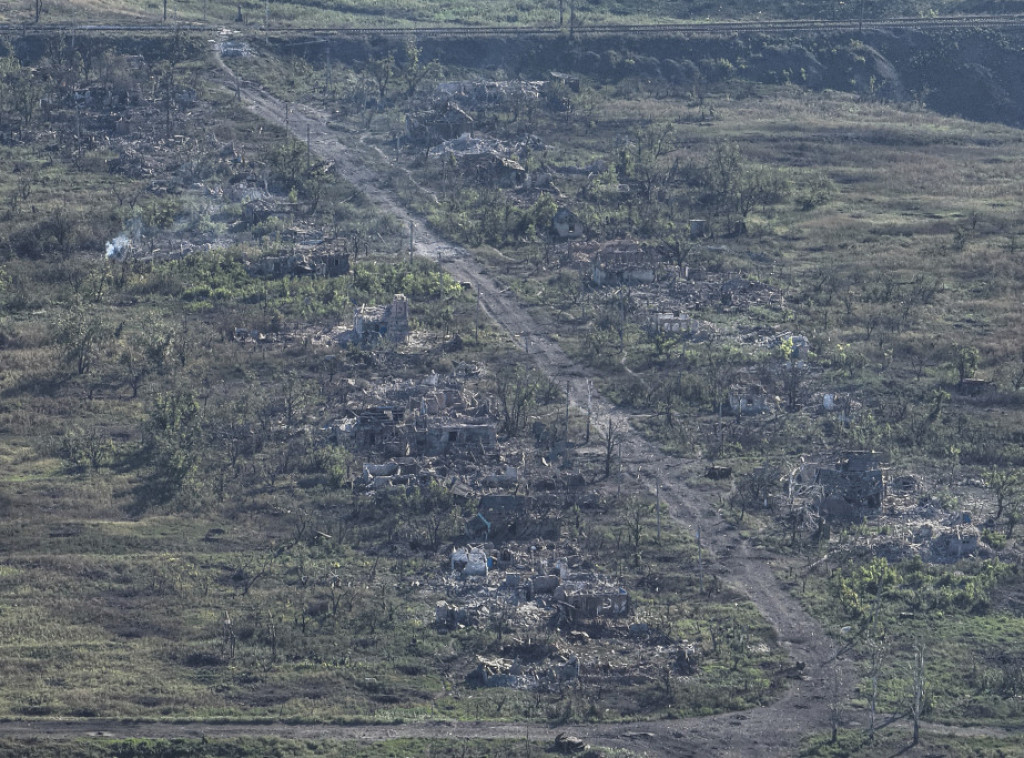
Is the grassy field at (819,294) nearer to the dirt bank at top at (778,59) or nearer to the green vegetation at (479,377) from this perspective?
the green vegetation at (479,377)

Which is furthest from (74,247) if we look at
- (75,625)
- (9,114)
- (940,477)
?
(940,477)

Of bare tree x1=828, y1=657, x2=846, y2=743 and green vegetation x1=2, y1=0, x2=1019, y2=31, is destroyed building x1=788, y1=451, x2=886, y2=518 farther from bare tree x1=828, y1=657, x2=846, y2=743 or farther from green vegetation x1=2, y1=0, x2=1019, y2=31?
green vegetation x1=2, y1=0, x2=1019, y2=31

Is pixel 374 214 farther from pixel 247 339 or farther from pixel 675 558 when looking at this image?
pixel 675 558

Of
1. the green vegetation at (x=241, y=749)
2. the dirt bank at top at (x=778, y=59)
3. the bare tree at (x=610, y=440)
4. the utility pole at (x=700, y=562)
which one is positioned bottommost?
the green vegetation at (x=241, y=749)

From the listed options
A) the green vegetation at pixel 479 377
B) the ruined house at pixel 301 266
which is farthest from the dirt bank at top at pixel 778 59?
the ruined house at pixel 301 266

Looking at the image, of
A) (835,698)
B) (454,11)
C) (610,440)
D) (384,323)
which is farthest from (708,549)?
(454,11)

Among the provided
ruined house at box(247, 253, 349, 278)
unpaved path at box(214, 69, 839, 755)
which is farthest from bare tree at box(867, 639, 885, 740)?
ruined house at box(247, 253, 349, 278)

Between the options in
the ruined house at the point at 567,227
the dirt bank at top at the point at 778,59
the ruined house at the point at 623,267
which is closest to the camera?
the ruined house at the point at 623,267

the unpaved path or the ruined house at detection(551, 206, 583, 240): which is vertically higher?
the ruined house at detection(551, 206, 583, 240)

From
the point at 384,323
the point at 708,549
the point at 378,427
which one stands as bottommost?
the point at 708,549

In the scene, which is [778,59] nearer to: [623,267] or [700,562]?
[623,267]

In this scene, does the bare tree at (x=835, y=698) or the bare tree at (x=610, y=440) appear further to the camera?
the bare tree at (x=610, y=440)

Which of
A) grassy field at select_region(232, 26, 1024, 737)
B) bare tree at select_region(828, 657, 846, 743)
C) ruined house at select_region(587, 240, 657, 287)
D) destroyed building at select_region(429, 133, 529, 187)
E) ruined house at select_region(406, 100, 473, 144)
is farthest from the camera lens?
ruined house at select_region(406, 100, 473, 144)
